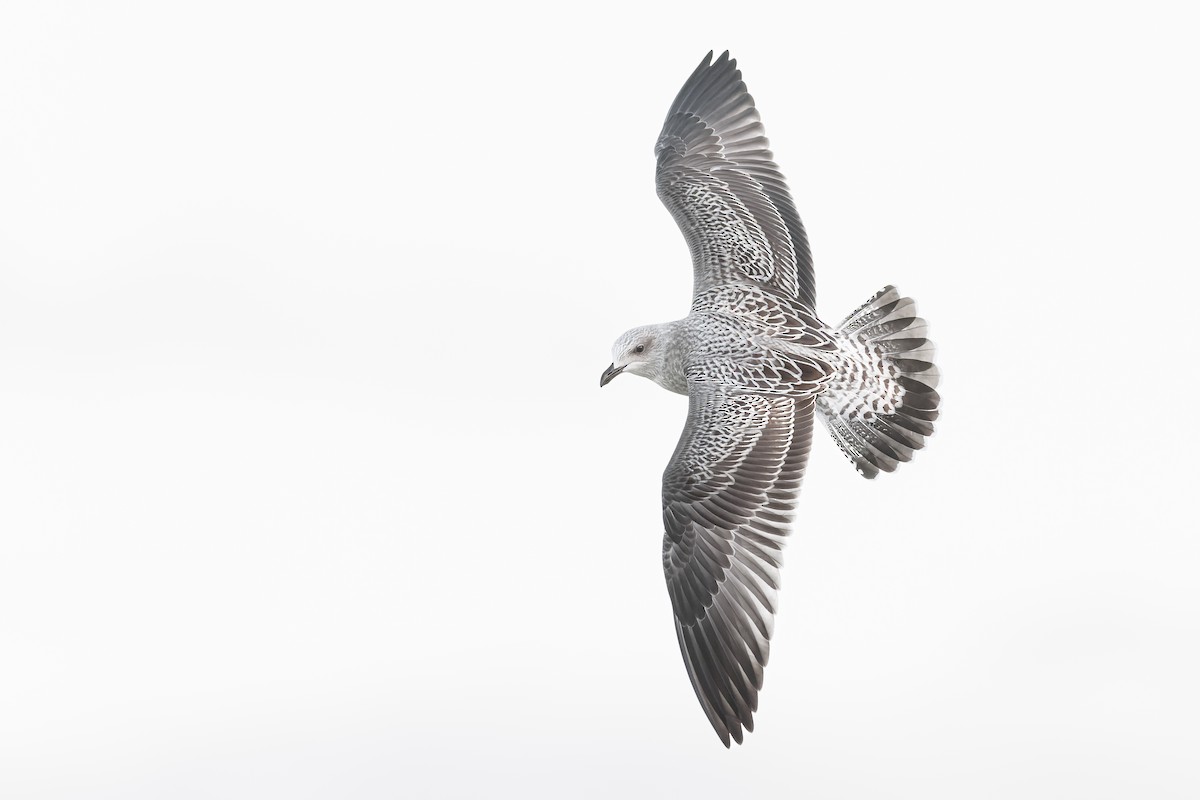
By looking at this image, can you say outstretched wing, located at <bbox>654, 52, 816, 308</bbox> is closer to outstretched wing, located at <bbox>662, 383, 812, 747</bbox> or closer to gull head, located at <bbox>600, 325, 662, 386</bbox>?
gull head, located at <bbox>600, 325, 662, 386</bbox>

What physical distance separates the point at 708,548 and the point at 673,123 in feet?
13.9

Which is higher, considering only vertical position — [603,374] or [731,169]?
[731,169]

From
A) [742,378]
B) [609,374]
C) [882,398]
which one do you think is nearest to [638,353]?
[609,374]

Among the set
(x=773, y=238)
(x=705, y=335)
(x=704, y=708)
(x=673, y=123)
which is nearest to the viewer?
(x=704, y=708)

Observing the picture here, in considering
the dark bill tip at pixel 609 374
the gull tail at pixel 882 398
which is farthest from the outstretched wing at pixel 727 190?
the dark bill tip at pixel 609 374

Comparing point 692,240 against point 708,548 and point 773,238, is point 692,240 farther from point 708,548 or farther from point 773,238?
point 708,548

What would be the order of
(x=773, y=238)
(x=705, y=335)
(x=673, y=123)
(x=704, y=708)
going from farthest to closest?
1. (x=673, y=123)
2. (x=773, y=238)
3. (x=705, y=335)
4. (x=704, y=708)

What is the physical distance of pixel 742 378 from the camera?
401 inches

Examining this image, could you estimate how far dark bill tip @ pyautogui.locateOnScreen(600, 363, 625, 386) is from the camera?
11.0m

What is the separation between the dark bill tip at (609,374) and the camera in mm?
11031

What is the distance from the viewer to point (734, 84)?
41.0 feet

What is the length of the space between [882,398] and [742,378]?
120 centimetres

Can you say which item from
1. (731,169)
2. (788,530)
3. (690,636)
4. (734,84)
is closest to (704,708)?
(690,636)

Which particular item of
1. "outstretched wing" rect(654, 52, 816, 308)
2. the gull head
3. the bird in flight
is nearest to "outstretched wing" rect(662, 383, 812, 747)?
the bird in flight
